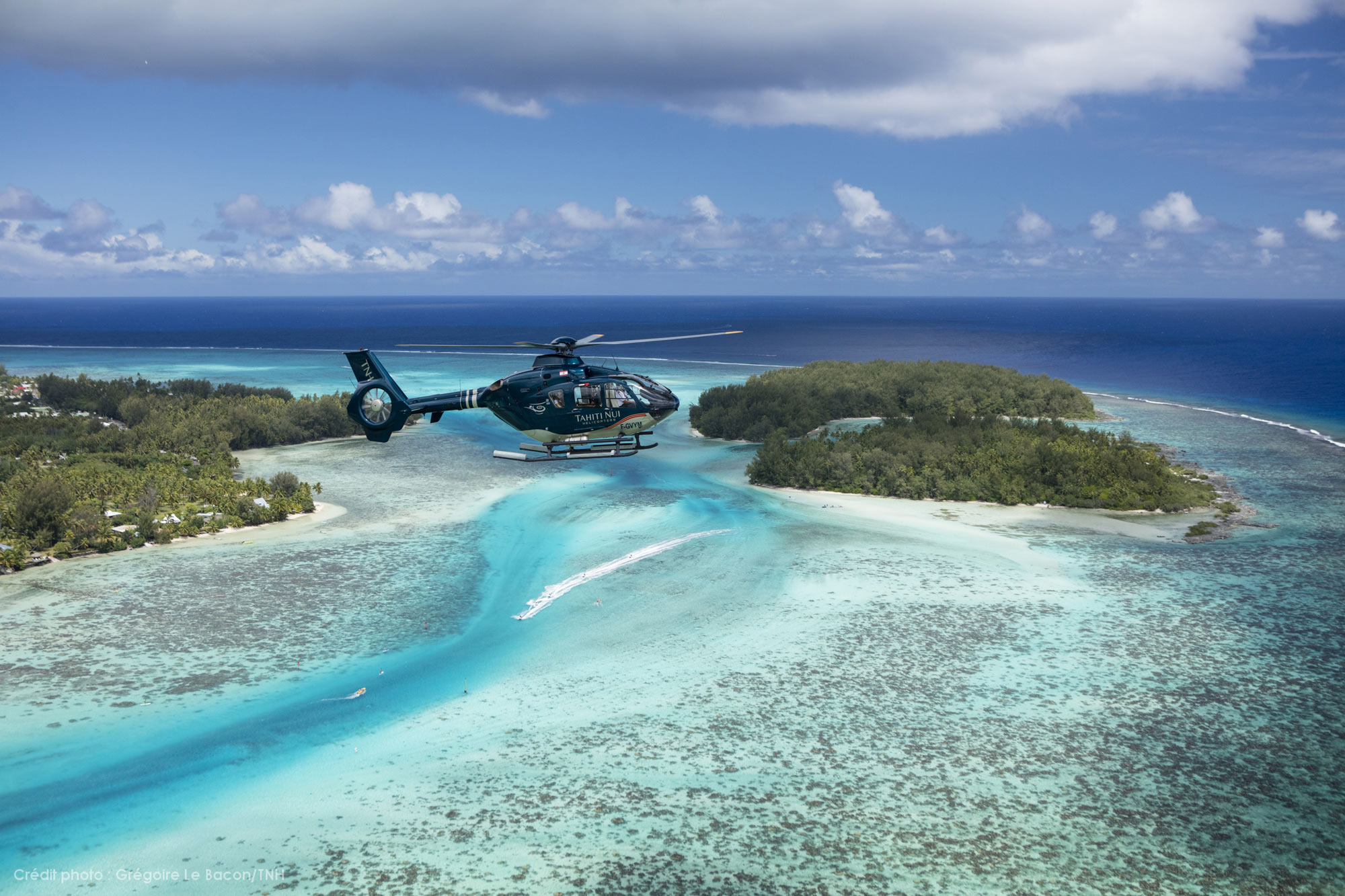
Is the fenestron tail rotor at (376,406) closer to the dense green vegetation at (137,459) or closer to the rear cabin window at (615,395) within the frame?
the rear cabin window at (615,395)

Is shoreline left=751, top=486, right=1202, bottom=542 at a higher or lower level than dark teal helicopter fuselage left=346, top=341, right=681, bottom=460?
lower

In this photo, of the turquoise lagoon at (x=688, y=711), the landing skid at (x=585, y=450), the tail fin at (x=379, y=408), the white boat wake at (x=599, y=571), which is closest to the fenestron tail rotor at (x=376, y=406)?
the tail fin at (x=379, y=408)

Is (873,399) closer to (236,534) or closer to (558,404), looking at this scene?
(558,404)

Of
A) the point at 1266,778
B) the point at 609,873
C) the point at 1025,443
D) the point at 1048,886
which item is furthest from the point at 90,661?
the point at 1025,443

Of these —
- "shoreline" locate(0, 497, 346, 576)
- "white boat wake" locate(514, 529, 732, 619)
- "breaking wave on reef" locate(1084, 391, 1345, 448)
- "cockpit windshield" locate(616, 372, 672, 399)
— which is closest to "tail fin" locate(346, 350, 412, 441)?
"shoreline" locate(0, 497, 346, 576)

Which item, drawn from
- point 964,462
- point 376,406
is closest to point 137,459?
point 376,406

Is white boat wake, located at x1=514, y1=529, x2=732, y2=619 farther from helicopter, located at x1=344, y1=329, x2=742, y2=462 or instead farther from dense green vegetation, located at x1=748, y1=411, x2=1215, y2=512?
dense green vegetation, located at x1=748, y1=411, x2=1215, y2=512
